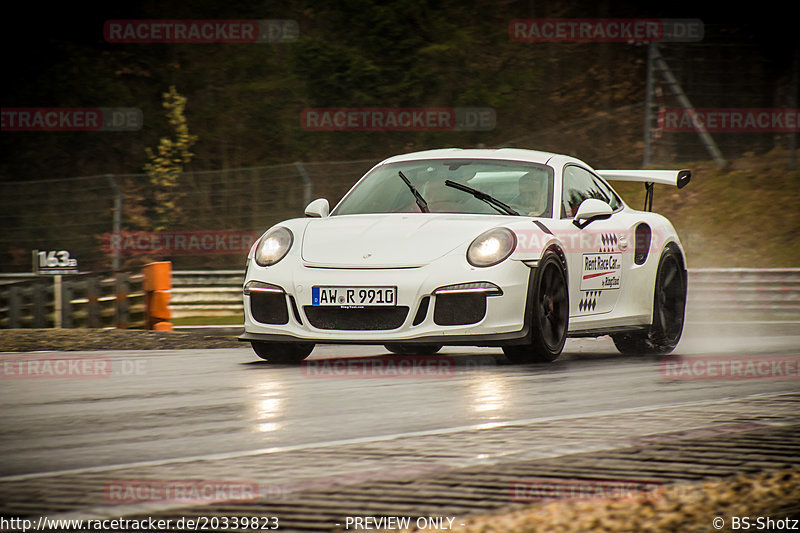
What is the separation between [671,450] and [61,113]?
40.6m

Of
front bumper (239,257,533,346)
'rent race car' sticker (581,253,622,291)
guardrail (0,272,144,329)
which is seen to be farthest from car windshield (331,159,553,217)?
guardrail (0,272,144,329)

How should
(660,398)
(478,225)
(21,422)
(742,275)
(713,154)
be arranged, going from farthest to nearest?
(713,154) → (742,275) → (478,225) → (660,398) → (21,422)

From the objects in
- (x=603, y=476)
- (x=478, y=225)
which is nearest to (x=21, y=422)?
(x=603, y=476)

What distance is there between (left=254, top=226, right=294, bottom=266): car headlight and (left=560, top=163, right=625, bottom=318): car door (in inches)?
71.3

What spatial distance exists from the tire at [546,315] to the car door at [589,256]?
169mm

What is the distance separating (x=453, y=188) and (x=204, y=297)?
37.9 feet

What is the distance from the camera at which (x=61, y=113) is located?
42812 millimetres

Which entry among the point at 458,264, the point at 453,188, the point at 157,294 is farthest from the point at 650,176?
the point at 157,294

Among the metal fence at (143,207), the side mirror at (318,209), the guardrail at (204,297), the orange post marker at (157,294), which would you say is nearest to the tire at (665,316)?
the side mirror at (318,209)

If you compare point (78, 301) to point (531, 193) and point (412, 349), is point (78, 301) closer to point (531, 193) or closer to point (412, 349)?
point (412, 349)

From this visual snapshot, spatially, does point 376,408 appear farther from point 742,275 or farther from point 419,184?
point 742,275

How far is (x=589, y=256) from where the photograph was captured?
871cm

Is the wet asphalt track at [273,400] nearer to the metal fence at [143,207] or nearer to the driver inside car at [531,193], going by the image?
the driver inside car at [531,193]

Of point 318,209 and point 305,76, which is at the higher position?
point 305,76
